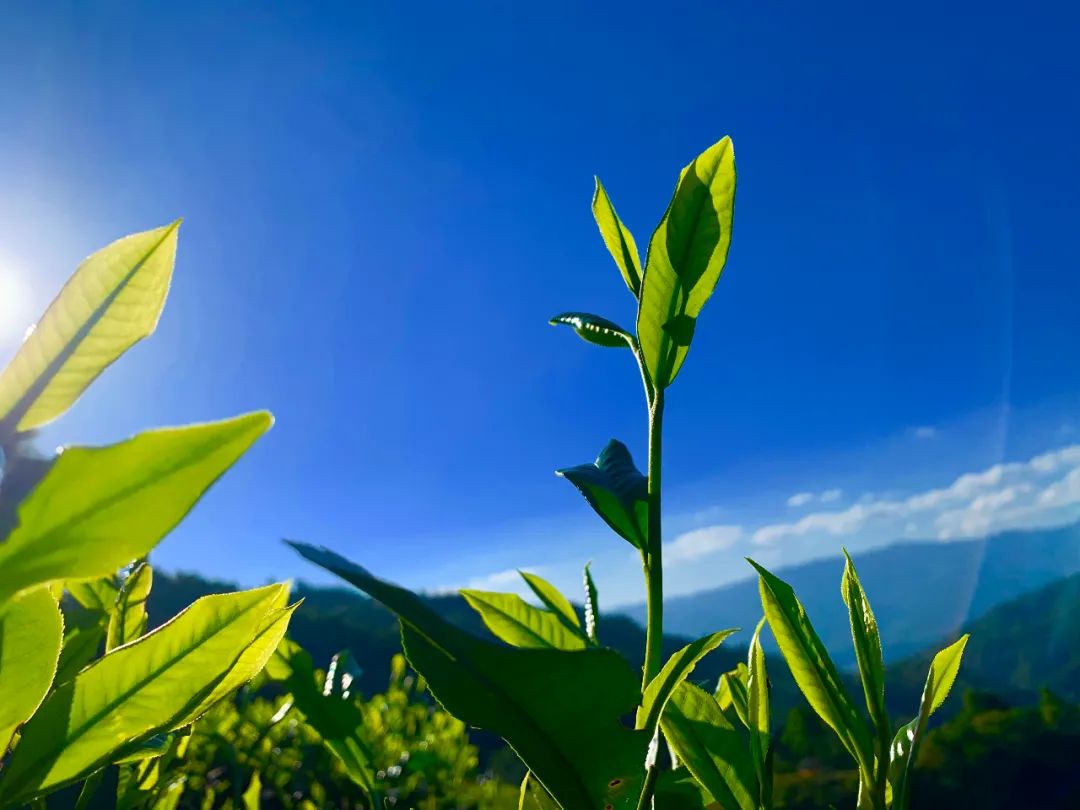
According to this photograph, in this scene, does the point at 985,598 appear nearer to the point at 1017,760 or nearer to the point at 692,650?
the point at 1017,760

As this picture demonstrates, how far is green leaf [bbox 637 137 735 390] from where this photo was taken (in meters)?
0.48

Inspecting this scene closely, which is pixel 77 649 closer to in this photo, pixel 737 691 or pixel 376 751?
pixel 737 691

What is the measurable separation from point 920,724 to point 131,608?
0.62 metres

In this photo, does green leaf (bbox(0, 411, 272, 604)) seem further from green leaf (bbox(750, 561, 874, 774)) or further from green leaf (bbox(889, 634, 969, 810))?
green leaf (bbox(889, 634, 969, 810))

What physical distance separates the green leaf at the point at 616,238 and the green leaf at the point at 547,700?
34cm

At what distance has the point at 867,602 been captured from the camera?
56 centimetres

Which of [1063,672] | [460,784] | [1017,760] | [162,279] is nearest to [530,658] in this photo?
[162,279]

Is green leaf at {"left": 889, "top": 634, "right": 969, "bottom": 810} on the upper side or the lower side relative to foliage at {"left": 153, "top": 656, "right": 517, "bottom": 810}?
upper

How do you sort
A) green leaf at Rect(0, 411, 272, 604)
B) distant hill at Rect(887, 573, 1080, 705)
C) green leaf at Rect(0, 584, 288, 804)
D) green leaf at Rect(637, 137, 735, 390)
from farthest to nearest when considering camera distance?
distant hill at Rect(887, 573, 1080, 705) < green leaf at Rect(637, 137, 735, 390) < green leaf at Rect(0, 584, 288, 804) < green leaf at Rect(0, 411, 272, 604)

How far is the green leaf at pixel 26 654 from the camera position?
32 cm

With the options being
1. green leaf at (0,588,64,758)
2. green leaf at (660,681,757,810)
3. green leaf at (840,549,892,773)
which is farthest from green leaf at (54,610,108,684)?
green leaf at (840,549,892,773)

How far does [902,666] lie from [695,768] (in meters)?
13.1

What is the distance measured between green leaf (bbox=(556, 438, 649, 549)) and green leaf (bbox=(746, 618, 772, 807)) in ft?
0.58

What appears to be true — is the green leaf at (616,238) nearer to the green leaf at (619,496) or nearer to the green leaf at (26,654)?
the green leaf at (619,496)
